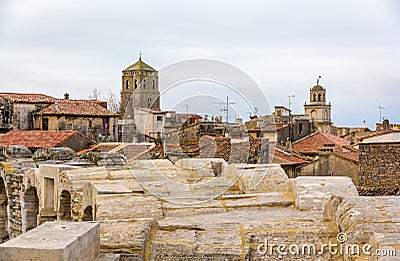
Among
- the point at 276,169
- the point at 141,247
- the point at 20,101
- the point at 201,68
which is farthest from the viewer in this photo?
the point at 20,101

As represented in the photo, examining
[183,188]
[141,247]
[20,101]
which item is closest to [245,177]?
[183,188]

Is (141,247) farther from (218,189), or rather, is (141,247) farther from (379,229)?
(218,189)

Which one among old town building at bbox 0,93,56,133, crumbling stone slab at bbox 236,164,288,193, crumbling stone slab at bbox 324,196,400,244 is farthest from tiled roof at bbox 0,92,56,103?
crumbling stone slab at bbox 324,196,400,244

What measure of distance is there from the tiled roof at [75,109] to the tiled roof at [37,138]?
4.52 m

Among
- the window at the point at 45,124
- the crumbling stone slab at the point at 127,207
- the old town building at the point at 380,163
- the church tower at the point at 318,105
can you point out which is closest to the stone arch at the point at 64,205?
the crumbling stone slab at the point at 127,207

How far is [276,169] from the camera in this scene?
6977 mm

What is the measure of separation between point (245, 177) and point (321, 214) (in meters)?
1.92

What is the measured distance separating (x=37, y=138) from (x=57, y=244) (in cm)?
2806

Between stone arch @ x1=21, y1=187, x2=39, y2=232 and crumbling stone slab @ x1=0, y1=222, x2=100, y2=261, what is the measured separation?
767 centimetres

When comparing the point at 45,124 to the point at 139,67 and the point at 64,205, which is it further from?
the point at 139,67

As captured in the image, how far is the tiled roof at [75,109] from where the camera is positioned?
1420 inches

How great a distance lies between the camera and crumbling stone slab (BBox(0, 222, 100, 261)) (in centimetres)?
302

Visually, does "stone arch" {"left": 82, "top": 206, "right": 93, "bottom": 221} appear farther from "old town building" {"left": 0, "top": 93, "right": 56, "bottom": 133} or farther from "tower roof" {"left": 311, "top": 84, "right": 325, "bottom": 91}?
"tower roof" {"left": 311, "top": 84, "right": 325, "bottom": 91}

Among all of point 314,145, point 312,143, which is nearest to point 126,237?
point 314,145
